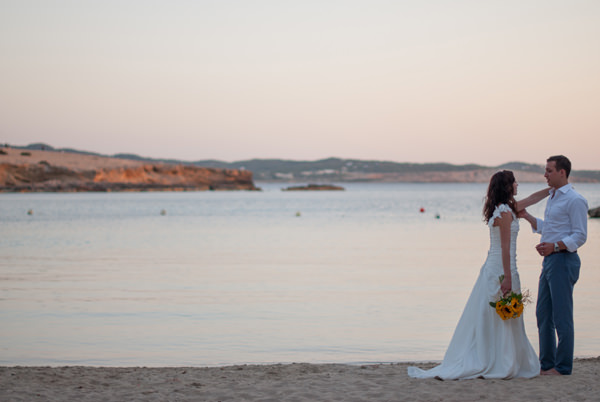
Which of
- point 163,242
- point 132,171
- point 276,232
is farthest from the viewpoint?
point 132,171

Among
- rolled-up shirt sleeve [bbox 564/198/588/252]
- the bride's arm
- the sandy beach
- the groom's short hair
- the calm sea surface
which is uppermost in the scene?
the groom's short hair

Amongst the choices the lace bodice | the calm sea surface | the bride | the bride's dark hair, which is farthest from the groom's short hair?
the calm sea surface

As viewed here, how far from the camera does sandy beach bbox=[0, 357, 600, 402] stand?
6.84 meters

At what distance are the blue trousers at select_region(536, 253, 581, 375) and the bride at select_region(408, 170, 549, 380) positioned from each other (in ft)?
0.82

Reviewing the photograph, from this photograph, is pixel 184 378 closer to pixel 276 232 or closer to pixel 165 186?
pixel 276 232

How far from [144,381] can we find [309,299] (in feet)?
26.2

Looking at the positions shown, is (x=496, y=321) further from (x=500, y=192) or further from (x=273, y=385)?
(x=273, y=385)

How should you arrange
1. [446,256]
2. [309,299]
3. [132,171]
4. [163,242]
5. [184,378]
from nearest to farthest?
[184,378], [309,299], [446,256], [163,242], [132,171]

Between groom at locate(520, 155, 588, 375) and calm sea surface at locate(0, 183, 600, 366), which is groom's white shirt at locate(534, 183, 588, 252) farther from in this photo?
calm sea surface at locate(0, 183, 600, 366)

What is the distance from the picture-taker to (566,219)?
730 centimetres

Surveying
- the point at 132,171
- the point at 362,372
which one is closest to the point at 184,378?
the point at 362,372

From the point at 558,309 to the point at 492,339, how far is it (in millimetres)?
765

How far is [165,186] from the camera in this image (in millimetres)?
176875

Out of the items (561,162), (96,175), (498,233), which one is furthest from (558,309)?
(96,175)
